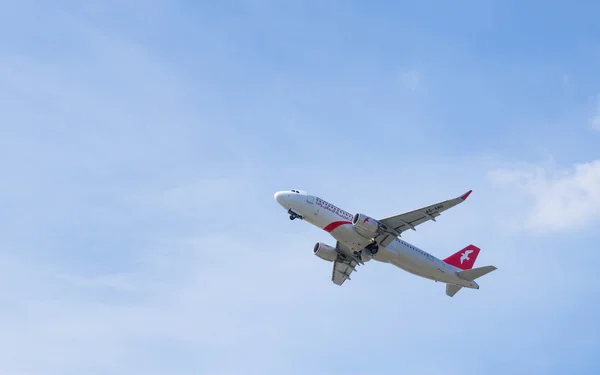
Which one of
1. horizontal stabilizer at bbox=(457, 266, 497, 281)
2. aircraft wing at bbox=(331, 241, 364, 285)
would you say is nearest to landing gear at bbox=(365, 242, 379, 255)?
aircraft wing at bbox=(331, 241, 364, 285)

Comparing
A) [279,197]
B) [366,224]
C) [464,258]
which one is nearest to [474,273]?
[464,258]

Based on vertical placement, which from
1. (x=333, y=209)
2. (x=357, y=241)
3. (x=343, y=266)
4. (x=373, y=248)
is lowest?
(x=373, y=248)

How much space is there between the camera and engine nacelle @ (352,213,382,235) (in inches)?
2254

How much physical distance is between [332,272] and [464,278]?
42.6ft

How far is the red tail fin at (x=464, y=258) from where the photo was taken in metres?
64.6

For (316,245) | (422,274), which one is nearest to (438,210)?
(422,274)

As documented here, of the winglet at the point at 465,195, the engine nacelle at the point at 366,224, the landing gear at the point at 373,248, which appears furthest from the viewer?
the landing gear at the point at 373,248

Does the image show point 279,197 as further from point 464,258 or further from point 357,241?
point 464,258

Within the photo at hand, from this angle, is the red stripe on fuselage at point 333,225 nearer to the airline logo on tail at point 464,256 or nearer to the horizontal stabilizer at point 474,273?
the horizontal stabilizer at point 474,273

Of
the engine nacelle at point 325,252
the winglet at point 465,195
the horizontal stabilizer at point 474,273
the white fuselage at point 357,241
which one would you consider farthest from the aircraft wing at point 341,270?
the winglet at point 465,195

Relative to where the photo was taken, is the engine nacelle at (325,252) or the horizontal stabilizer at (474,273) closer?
the horizontal stabilizer at (474,273)

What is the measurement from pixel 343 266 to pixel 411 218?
466 inches

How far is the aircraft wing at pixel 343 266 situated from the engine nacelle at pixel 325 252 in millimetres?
547

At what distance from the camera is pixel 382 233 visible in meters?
58.5
